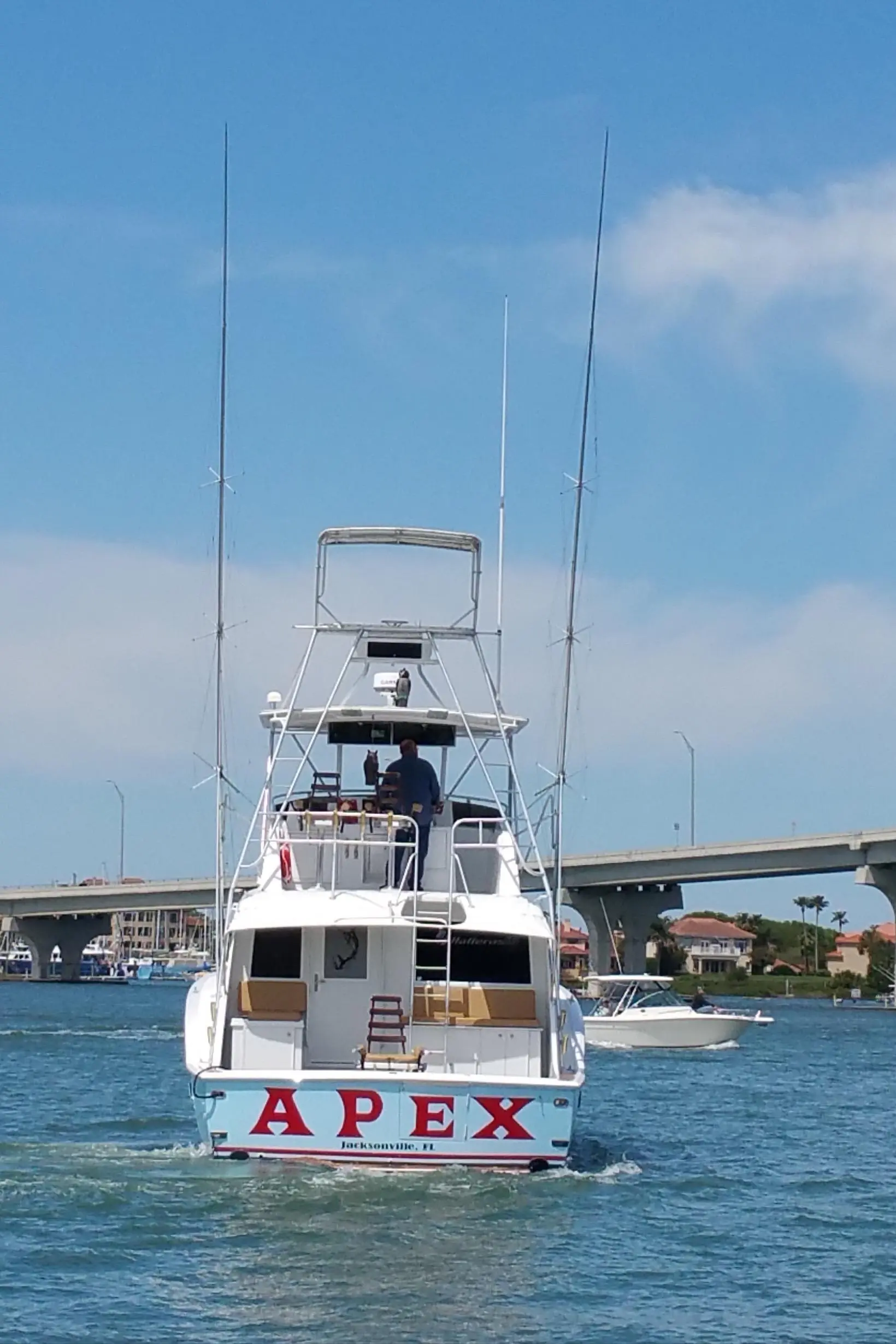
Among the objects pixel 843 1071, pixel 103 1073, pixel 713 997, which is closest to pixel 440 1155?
pixel 103 1073

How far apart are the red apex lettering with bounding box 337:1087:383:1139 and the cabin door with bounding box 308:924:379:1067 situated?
227cm

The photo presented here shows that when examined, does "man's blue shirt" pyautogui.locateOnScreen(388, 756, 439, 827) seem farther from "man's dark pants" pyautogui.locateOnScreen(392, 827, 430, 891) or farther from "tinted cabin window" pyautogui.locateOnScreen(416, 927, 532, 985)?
"tinted cabin window" pyautogui.locateOnScreen(416, 927, 532, 985)

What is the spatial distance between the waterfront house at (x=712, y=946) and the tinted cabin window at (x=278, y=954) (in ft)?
542

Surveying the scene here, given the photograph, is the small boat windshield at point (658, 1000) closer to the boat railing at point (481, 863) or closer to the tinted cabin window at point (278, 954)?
the boat railing at point (481, 863)

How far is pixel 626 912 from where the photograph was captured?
101 m

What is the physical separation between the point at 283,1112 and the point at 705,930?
17606cm

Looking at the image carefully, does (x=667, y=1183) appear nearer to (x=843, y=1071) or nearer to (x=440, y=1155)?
(x=440, y=1155)

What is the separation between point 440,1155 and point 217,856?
460 cm

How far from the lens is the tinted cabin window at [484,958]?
20.9m

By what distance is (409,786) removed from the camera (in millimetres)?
22250

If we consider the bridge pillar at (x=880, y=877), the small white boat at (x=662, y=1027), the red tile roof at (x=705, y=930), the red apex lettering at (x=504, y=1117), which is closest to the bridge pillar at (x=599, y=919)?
the bridge pillar at (x=880, y=877)

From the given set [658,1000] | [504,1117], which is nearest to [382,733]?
[504,1117]

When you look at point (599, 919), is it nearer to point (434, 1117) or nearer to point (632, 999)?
point (632, 999)

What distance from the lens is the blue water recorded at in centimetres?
1436
